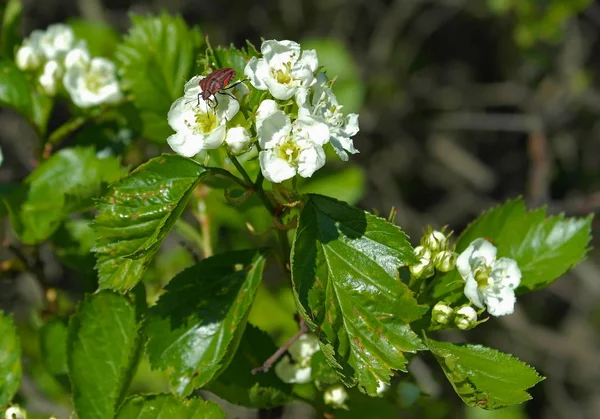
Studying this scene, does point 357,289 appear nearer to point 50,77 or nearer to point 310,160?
point 310,160

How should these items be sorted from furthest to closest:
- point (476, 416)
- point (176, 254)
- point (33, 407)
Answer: point (476, 416), point (176, 254), point (33, 407)

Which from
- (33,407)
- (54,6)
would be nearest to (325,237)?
(33,407)

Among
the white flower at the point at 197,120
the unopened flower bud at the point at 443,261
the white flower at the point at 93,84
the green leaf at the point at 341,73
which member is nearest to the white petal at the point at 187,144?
the white flower at the point at 197,120

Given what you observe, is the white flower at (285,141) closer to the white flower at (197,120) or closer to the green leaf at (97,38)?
the white flower at (197,120)

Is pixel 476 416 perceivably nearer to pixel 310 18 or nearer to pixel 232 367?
pixel 232 367

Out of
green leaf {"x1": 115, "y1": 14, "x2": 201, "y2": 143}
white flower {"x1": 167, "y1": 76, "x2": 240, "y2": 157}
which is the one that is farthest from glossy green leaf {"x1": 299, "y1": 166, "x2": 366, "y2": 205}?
white flower {"x1": 167, "y1": 76, "x2": 240, "y2": 157}

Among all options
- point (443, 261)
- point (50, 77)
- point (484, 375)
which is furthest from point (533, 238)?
point (50, 77)
